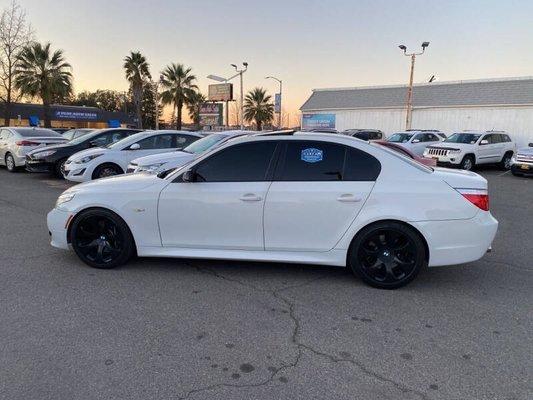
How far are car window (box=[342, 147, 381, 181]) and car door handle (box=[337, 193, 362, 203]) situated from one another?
0.62 ft

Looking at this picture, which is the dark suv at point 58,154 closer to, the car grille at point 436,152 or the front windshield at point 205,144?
the front windshield at point 205,144

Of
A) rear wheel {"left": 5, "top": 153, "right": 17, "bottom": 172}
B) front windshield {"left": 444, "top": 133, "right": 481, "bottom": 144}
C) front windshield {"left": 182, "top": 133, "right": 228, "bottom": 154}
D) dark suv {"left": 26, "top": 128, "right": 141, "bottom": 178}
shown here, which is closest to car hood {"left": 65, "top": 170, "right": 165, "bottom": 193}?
front windshield {"left": 182, "top": 133, "right": 228, "bottom": 154}

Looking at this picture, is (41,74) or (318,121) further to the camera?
(318,121)

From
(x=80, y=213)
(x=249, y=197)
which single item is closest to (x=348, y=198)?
(x=249, y=197)

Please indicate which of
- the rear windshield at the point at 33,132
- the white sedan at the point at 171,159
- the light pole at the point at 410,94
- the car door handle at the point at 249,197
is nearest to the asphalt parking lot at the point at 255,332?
the car door handle at the point at 249,197

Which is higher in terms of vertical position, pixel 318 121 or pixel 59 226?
pixel 318 121

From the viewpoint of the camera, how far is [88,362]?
311cm

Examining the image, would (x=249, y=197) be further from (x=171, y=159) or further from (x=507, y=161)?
(x=507, y=161)

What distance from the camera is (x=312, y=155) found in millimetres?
4723

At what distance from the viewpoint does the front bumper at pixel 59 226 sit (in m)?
5.10

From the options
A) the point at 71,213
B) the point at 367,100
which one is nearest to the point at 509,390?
the point at 71,213

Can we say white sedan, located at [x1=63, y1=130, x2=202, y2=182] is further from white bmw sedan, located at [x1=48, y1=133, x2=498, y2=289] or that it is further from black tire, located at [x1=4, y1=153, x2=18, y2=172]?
white bmw sedan, located at [x1=48, y1=133, x2=498, y2=289]

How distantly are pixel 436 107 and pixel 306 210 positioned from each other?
114 feet

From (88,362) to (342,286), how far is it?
8.45 feet
